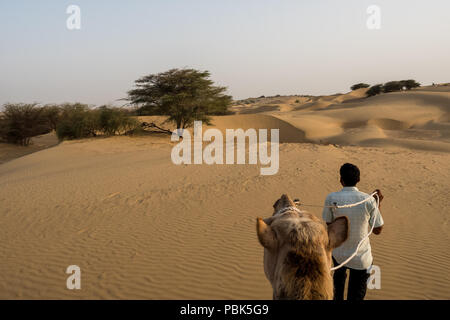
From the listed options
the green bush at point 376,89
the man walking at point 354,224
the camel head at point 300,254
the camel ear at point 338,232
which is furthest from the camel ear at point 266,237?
the green bush at point 376,89

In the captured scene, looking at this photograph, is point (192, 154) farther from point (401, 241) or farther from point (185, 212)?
point (401, 241)

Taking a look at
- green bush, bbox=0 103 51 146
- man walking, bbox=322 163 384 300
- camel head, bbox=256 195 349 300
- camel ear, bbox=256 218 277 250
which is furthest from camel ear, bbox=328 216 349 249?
green bush, bbox=0 103 51 146

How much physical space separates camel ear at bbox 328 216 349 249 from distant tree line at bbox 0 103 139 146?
83.6 ft

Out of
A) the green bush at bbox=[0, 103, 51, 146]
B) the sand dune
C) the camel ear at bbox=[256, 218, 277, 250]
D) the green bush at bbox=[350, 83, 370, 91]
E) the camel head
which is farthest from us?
the green bush at bbox=[350, 83, 370, 91]

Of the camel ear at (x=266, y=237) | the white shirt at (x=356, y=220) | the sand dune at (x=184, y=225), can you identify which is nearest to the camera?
the camel ear at (x=266, y=237)

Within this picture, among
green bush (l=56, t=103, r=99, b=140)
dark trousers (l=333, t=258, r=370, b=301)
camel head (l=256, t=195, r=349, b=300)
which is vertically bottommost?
dark trousers (l=333, t=258, r=370, b=301)

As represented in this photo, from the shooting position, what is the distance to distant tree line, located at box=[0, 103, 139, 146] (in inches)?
978

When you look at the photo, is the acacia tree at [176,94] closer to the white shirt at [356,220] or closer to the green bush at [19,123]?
the green bush at [19,123]

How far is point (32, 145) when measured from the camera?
3000 centimetres

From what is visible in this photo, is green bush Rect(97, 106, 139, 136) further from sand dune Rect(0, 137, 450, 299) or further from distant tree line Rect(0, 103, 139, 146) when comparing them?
sand dune Rect(0, 137, 450, 299)

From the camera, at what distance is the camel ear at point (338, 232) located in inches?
60.9

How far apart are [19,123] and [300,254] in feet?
113

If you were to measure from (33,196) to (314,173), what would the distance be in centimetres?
1004

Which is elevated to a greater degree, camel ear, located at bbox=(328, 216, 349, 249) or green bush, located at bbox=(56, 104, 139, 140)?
green bush, located at bbox=(56, 104, 139, 140)
